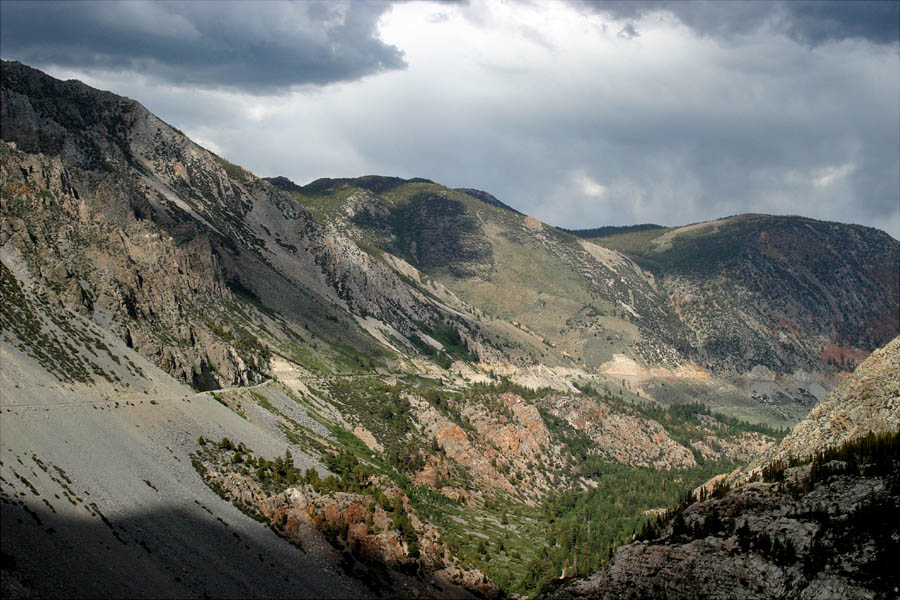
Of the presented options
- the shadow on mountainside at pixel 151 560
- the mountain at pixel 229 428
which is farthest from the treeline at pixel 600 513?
the shadow on mountainside at pixel 151 560

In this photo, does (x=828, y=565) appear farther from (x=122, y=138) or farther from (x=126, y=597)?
(x=122, y=138)

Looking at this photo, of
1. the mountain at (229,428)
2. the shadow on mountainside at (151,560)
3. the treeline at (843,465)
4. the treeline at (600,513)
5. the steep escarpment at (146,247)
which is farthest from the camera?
the steep escarpment at (146,247)

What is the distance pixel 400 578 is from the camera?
60656mm

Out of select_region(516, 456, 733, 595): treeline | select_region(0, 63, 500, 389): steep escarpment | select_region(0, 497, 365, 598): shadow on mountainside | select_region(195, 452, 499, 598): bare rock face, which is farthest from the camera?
select_region(0, 63, 500, 389): steep escarpment

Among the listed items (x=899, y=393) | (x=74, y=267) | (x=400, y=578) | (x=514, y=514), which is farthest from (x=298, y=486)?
(x=514, y=514)

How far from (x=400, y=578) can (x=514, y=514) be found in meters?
56.1

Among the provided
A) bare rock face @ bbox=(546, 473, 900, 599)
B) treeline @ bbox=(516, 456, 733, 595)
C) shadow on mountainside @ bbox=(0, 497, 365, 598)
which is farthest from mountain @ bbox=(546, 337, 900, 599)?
treeline @ bbox=(516, 456, 733, 595)

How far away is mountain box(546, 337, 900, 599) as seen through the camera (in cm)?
3045

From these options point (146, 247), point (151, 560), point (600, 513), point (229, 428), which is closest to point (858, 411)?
point (151, 560)

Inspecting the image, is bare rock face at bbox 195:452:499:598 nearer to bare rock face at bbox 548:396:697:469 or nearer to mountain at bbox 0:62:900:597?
mountain at bbox 0:62:900:597

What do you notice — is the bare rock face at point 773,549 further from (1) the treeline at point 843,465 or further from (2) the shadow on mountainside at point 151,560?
(2) the shadow on mountainside at point 151,560

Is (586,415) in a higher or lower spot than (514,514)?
higher

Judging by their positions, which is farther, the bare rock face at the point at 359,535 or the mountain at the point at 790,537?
the bare rock face at the point at 359,535

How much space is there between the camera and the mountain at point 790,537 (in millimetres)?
30453
